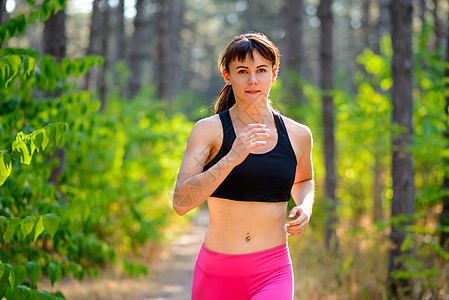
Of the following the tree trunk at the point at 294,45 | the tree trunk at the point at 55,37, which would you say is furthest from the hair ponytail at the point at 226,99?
the tree trunk at the point at 294,45

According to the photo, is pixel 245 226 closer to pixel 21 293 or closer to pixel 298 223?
pixel 298 223

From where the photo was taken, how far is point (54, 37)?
571 centimetres

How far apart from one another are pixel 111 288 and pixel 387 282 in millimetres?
3711

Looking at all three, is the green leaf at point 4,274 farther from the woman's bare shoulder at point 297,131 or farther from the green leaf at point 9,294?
the woman's bare shoulder at point 297,131

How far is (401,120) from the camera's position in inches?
231

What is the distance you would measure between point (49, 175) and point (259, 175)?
2.28m

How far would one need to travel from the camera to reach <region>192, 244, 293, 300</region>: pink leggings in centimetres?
255

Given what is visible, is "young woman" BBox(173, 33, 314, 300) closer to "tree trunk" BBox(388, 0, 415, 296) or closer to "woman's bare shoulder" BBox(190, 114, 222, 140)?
"woman's bare shoulder" BBox(190, 114, 222, 140)

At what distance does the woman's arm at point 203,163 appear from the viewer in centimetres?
232

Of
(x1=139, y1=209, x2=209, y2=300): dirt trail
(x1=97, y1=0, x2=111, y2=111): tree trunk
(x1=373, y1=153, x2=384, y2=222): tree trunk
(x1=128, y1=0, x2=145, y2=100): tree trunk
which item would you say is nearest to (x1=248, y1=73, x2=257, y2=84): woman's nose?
(x1=139, y1=209, x2=209, y2=300): dirt trail

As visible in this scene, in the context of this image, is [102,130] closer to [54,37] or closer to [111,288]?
[54,37]

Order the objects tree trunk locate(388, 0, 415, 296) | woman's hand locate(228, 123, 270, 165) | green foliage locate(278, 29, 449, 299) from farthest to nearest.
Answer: tree trunk locate(388, 0, 415, 296) → green foliage locate(278, 29, 449, 299) → woman's hand locate(228, 123, 270, 165)

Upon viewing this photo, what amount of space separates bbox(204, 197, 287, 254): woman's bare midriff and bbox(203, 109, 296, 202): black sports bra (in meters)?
0.05

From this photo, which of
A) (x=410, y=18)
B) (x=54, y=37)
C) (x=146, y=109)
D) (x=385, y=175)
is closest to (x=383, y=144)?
(x=385, y=175)
